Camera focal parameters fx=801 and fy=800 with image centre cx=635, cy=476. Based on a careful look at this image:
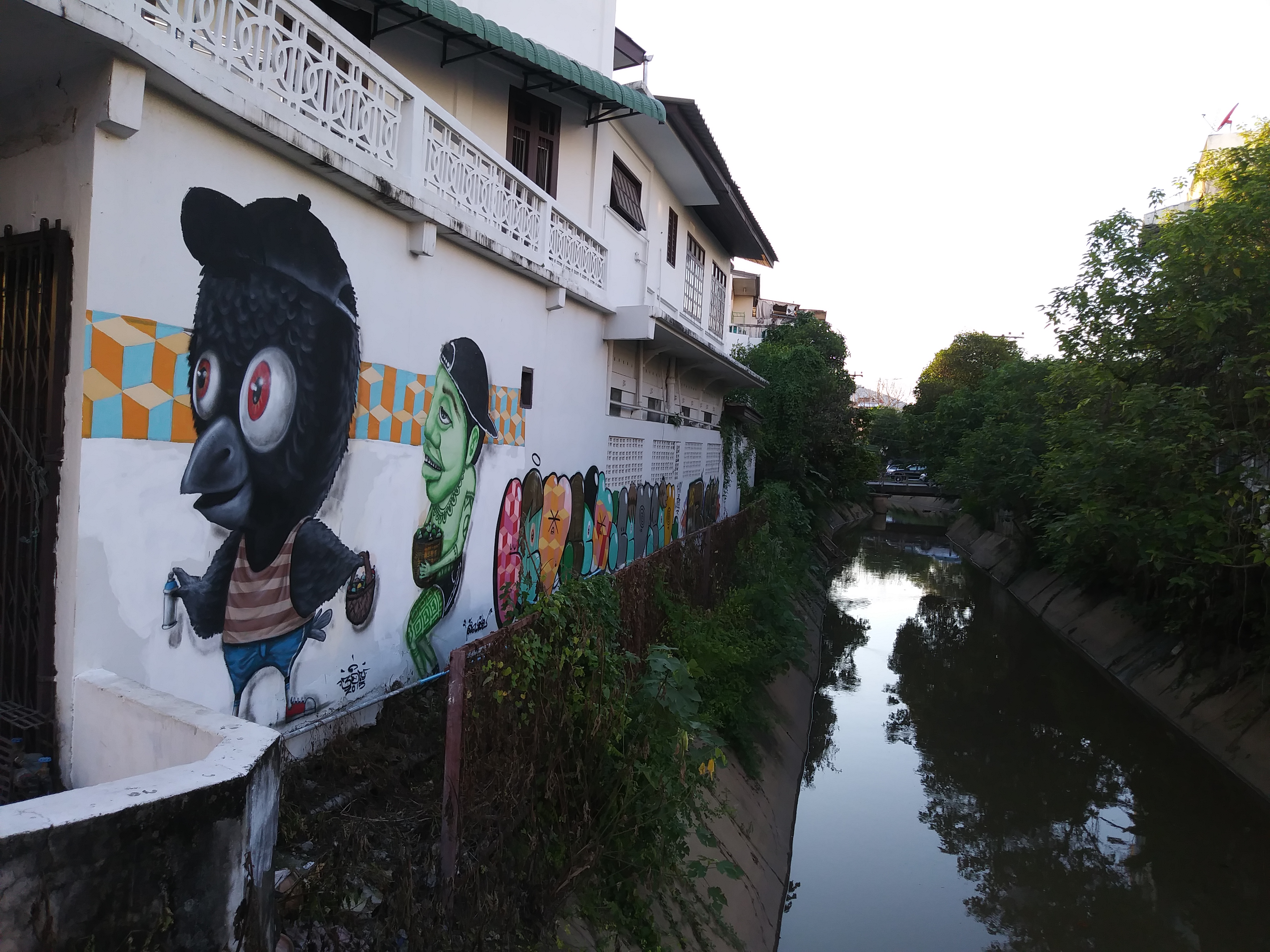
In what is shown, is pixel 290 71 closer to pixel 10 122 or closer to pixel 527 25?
pixel 10 122

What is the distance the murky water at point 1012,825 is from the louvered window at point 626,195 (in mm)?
8716

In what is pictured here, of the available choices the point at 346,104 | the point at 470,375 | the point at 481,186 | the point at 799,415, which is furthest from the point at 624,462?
the point at 799,415

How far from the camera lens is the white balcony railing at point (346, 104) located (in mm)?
4070

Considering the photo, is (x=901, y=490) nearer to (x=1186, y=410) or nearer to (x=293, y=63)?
Result: (x=1186, y=410)

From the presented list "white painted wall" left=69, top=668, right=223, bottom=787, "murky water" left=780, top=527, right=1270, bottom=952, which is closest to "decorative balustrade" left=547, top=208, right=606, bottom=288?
"white painted wall" left=69, top=668, right=223, bottom=787

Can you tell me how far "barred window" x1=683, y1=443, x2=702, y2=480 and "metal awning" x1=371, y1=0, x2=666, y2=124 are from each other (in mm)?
7045

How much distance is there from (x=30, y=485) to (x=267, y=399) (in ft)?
4.29

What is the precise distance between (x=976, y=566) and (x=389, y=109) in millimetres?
33771

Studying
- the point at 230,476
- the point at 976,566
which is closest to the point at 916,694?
the point at 230,476

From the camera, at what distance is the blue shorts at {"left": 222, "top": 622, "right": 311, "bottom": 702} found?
468cm

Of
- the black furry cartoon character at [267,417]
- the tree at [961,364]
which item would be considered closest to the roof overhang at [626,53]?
the black furry cartoon character at [267,417]

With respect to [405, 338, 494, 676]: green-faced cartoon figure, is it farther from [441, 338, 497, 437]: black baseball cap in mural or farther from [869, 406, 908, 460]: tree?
[869, 406, 908, 460]: tree

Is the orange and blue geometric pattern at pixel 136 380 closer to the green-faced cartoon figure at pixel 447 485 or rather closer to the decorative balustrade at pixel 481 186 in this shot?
the green-faced cartoon figure at pixel 447 485

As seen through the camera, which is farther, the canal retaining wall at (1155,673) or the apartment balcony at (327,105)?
the canal retaining wall at (1155,673)
